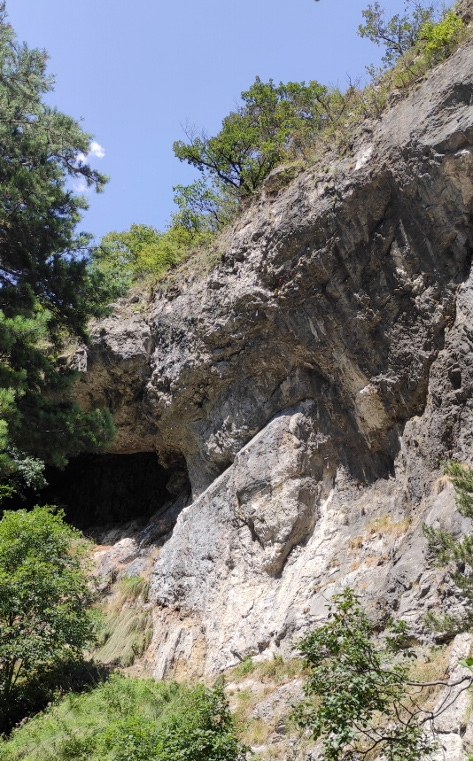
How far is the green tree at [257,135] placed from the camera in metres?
15.1

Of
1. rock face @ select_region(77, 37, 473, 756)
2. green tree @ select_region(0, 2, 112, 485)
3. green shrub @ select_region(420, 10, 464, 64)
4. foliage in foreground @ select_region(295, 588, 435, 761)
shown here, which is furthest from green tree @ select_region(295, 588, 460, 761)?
green shrub @ select_region(420, 10, 464, 64)

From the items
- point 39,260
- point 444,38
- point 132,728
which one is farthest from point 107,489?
point 444,38

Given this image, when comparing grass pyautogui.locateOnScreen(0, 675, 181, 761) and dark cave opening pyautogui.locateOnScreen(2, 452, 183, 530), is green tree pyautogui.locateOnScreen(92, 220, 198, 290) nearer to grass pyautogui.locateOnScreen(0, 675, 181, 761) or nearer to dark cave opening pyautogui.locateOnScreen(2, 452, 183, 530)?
dark cave opening pyautogui.locateOnScreen(2, 452, 183, 530)

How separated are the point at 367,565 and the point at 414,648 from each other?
88.0 inches

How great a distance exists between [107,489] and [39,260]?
9.84 metres

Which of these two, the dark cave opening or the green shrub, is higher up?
the green shrub

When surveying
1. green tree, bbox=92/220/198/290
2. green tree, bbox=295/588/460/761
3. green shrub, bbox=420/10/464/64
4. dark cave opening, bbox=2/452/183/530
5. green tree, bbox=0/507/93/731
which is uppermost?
green tree, bbox=92/220/198/290

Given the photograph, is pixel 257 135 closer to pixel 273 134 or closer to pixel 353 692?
pixel 273 134

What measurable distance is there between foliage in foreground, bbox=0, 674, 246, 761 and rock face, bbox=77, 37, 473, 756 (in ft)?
5.36

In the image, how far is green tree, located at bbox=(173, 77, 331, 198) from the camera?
15062mm

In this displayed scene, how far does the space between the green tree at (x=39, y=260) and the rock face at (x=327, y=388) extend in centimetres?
236

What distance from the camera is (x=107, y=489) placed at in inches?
803

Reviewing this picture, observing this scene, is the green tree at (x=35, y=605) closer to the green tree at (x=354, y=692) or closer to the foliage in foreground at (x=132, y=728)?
the foliage in foreground at (x=132, y=728)

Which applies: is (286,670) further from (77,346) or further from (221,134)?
(221,134)
